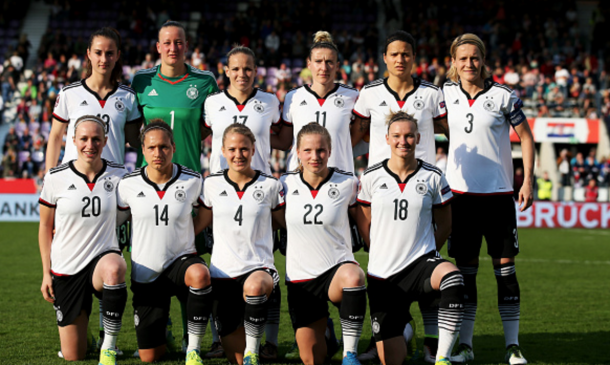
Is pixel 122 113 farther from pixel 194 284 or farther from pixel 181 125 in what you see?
pixel 194 284

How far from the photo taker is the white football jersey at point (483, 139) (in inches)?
199

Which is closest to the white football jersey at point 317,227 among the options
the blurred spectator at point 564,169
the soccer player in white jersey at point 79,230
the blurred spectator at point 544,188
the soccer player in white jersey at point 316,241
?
the soccer player in white jersey at point 316,241

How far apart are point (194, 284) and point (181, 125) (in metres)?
1.36

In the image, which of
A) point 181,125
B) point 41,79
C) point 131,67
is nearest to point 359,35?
point 131,67

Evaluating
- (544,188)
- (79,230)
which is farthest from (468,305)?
(544,188)

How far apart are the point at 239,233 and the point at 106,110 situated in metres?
1.47

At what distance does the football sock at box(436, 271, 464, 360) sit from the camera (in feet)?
14.0

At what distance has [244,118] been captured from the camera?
17.2 ft

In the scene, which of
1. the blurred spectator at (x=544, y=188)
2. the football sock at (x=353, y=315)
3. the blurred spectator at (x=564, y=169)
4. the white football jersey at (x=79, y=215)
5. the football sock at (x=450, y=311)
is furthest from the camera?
the blurred spectator at (x=564, y=169)

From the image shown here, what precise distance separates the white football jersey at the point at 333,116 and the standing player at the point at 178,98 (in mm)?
714

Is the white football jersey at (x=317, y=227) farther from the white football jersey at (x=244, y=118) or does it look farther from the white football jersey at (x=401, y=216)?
the white football jersey at (x=244, y=118)

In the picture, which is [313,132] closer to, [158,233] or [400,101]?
[400,101]

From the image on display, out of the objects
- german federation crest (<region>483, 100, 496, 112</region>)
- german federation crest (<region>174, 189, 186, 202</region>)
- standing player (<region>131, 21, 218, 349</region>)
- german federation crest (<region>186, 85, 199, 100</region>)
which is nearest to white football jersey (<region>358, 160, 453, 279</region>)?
german federation crest (<region>483, 100, 496, 112</region>)

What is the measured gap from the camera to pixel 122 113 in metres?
5.33
